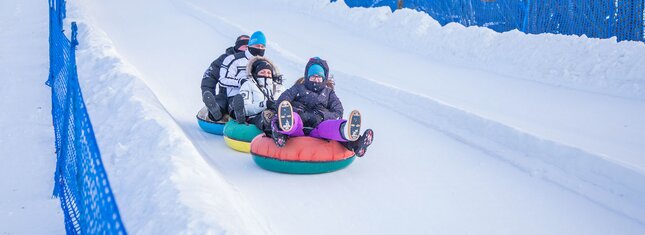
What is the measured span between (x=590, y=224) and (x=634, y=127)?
267 centimetres

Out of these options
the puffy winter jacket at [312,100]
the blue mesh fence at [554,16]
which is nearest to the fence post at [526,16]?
the blue mesh fence at [554,16]

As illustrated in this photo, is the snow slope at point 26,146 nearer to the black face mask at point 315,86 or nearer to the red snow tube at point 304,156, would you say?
the red snow tube at point 304,156

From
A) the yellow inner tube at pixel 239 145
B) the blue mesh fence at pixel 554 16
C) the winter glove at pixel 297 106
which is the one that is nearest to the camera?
the winter glove at pixel 297 106

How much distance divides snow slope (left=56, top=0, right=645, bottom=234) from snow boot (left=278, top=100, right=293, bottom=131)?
41 centimetres

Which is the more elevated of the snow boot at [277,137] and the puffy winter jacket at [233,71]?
the puffy winter jacket at [233,71]

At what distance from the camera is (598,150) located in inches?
220

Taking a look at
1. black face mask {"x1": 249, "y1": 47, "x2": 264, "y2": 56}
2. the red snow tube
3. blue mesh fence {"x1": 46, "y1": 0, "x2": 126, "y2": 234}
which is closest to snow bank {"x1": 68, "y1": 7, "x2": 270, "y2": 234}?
blue mesh fence {"x1": 46, "y1": 0, "x2": 126, "y2": 234}

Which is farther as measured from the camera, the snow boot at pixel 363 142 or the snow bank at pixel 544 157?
the snow boot at pixel 363 142

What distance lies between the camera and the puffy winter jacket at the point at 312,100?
5691 millimetres

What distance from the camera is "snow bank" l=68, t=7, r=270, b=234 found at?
316cm

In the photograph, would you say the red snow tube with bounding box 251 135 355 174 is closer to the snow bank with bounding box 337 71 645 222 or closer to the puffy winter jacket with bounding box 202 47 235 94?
the snow bank with bounding box 337 71 645 222

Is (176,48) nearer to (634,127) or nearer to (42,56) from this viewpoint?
(42,56)

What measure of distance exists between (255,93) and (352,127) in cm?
154

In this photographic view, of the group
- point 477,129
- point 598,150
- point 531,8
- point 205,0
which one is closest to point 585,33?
point 531,8
